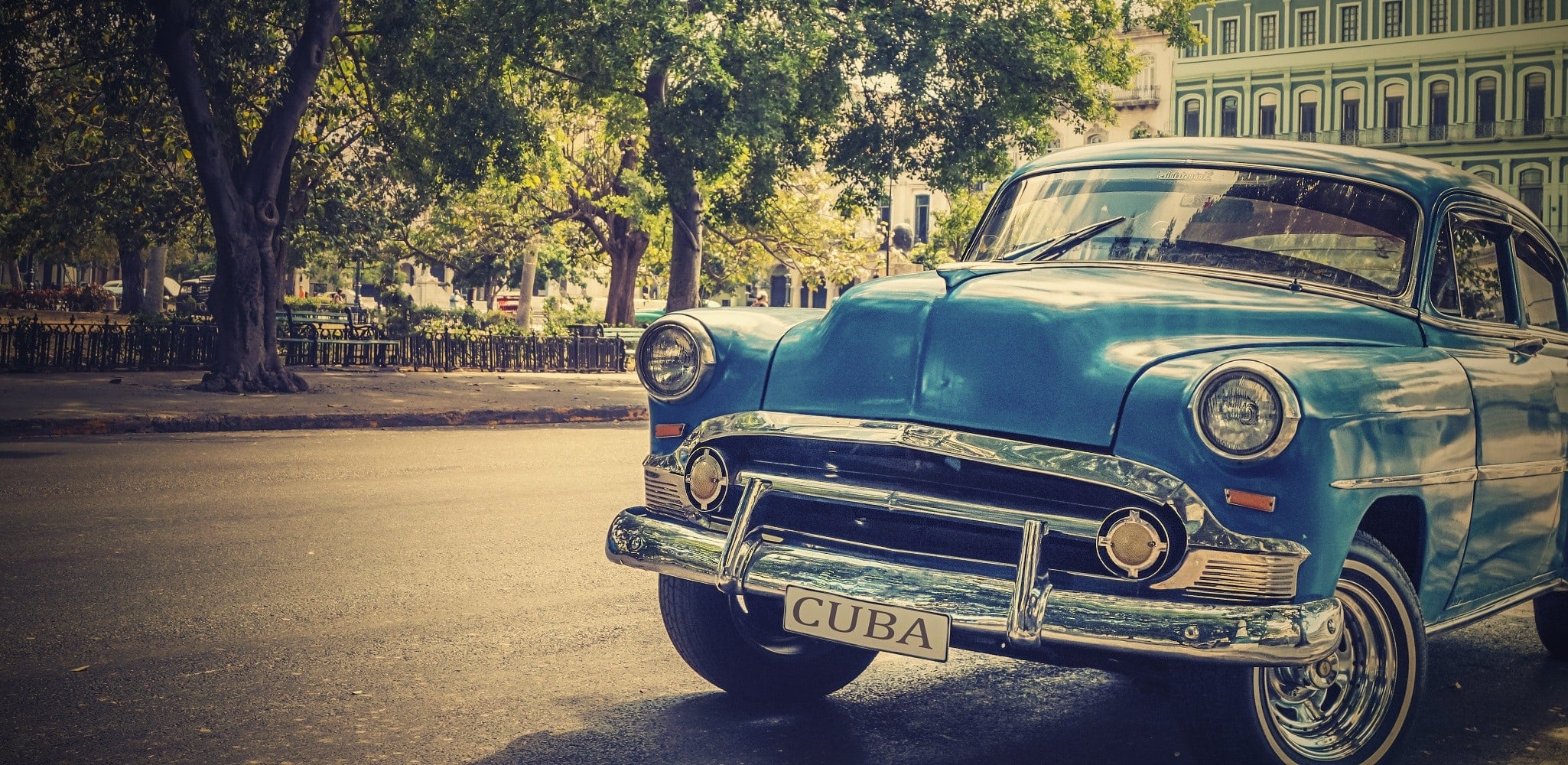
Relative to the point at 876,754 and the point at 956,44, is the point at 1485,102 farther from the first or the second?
the point at 876,754

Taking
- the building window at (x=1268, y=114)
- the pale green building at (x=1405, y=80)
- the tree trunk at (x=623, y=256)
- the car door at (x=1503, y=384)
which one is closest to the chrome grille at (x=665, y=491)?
the car door at (x=1503, y=384)

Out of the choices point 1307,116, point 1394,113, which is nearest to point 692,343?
point 1394,113

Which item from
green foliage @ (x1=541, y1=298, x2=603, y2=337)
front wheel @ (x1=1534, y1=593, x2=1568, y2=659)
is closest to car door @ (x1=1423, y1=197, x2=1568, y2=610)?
front wheel @ (x1=1534, y1=593, x2=1568, y2=659)

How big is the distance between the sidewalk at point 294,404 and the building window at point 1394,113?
47.5m

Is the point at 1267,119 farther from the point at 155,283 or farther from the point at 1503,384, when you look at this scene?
the point at 1503,384

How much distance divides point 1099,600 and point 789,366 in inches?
51.4

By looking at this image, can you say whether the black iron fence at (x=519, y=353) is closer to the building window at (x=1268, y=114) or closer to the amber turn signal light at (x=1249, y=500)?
the amber turn signal light at (x=1249, y=500)

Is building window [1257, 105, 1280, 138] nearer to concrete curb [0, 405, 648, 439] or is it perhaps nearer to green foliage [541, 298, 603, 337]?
green foliage [541, 298, 603, 337]

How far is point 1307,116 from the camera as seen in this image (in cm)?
6331

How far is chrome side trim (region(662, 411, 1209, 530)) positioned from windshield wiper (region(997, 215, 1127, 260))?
132cm

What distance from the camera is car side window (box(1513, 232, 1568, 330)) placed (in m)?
5.51

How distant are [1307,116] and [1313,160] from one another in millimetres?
62914

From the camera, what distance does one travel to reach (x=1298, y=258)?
4.81 meters

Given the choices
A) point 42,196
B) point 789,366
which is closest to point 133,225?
point 42,196
